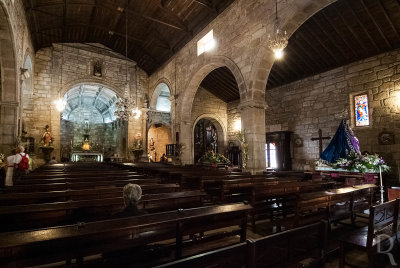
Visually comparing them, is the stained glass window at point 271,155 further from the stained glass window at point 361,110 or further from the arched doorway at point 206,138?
the stained glass window at point 361,110

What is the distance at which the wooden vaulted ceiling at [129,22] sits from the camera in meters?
10.1

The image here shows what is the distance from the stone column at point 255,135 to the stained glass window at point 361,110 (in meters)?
4.01

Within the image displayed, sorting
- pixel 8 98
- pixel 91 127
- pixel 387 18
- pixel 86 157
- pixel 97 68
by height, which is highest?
pixel 97 68

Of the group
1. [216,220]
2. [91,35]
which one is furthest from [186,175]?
[91,35]

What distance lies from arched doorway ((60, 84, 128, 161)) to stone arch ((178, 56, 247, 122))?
5244mm

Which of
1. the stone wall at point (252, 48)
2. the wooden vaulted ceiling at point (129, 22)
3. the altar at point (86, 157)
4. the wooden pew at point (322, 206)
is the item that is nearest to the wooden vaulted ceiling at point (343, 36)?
the stone wall at point (252, 48)

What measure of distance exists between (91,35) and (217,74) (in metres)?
8.06

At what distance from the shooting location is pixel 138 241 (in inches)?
73.8

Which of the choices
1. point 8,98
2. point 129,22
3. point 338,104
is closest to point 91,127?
point 129,22

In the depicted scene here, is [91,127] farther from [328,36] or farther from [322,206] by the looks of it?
[322,206]

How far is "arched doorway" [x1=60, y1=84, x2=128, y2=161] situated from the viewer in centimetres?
1664

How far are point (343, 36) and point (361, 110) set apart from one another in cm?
284

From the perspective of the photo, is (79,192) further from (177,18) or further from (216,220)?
(177,18)

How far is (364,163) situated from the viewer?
6.43 meters
